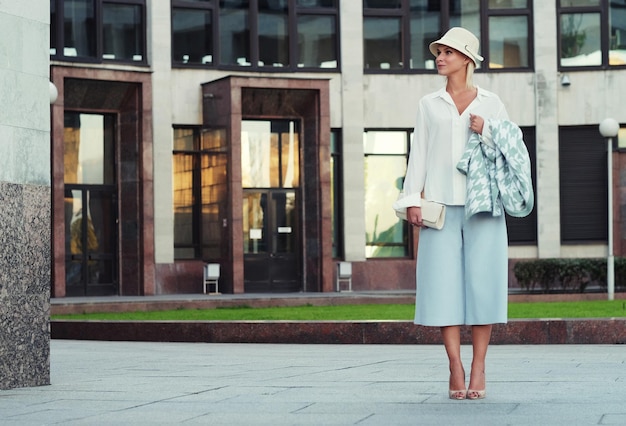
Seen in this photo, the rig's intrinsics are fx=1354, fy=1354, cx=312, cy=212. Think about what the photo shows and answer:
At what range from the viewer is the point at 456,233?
843cm

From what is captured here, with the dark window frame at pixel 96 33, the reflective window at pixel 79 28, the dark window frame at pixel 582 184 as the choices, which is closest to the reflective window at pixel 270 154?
the dark window frame at pixel 96 33

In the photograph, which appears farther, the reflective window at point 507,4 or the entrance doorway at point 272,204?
the reflective window at point 507,4

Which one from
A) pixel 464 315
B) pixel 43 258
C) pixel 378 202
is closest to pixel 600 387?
pixel 464 315

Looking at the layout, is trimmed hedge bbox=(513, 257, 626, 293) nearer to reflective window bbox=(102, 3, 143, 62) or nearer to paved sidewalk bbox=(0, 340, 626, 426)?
reflective window bbox=(102, 3, 143, 62)

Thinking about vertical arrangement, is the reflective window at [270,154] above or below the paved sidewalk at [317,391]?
above

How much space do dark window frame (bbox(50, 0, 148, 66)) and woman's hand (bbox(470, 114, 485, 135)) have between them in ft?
82.9

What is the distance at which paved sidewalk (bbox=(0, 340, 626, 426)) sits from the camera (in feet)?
24.4

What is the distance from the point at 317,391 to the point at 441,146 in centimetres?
183

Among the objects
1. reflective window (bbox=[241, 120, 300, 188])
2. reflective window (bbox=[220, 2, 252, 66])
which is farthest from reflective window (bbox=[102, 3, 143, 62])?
reflective window (bbox=[241, 120, 300, 188])

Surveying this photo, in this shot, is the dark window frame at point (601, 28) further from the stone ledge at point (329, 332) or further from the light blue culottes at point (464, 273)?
the light blue culottes at point (464, 273)

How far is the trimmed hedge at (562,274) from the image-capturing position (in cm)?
3167

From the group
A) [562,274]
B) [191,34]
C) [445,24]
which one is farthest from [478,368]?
[445,24]

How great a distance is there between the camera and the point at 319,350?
15031mm

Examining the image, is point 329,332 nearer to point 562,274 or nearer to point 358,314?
point 358,314
